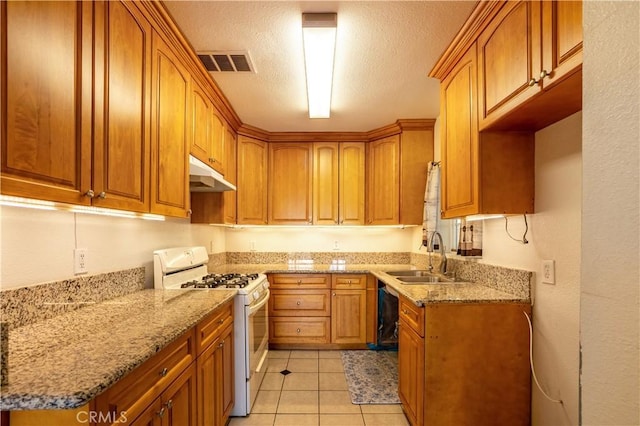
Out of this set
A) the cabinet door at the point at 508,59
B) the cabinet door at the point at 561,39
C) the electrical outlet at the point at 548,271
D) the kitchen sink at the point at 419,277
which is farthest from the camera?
the kitchen sink at the point at 419,277

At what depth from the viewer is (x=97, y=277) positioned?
153cm

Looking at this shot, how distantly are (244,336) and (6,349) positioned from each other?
129 centimetres

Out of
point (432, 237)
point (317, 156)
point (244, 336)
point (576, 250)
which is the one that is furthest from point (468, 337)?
point (317, 156)

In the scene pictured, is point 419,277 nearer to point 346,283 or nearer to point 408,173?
point 346,283

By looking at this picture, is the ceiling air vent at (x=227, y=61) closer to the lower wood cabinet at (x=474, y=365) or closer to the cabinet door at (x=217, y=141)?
the cabinet door at (x=217, y=141)

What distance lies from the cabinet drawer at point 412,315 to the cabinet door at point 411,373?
37mm

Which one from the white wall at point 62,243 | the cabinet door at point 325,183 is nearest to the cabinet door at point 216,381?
the white wall at point 62,243

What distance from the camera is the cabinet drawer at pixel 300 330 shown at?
3166mm

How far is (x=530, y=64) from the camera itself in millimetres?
1264

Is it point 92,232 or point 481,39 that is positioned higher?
point 481,39

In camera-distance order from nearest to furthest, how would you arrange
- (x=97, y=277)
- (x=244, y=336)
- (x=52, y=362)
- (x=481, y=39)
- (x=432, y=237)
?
(x=52, y=362)
(x=97, y=277)
(x=481, y=39)
(x=244, y=336)
(x=432, y=237)

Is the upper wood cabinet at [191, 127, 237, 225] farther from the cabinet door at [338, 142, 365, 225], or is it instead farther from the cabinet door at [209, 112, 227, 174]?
the cabinet door at [338, 142, 365, 225]

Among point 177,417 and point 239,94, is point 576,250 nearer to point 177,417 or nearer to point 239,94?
point 177,417

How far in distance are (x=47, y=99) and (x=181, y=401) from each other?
4.03 ft
